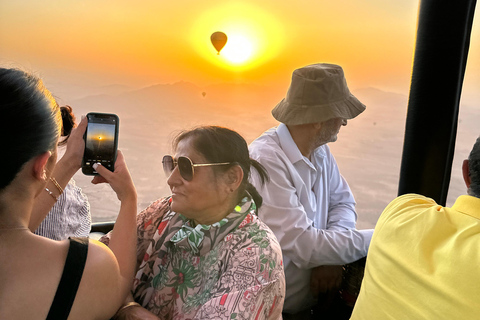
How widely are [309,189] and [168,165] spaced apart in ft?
3.26

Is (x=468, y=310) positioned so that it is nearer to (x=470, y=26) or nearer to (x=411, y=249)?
(x=411, y=249)

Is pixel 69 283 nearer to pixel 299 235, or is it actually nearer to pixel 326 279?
pixel 299 235

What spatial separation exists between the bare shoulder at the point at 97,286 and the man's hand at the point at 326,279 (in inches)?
54.5

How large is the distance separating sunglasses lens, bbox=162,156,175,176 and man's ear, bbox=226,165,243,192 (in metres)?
0.23

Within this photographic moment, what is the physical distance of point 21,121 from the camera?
802 millimetres

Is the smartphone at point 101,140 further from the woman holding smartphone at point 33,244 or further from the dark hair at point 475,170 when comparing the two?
the dark hair at point 475,170

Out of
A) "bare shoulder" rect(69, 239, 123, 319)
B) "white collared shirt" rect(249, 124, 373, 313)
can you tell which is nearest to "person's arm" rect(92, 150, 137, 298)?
"bare shoulder" rect(69, 239, 123, 319)

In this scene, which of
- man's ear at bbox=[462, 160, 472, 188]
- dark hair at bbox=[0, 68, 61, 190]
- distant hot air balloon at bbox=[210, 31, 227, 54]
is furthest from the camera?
distant hot air balloon at bbox=[210, 31, 227, 54]

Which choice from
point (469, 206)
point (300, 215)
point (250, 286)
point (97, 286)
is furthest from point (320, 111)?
point (97, 286)

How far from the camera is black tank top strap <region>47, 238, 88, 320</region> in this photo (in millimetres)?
833

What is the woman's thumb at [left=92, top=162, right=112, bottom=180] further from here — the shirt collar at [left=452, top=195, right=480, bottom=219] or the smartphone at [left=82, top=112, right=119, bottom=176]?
the shirt collar at [left=452, top=195, right=480, bottom=219]

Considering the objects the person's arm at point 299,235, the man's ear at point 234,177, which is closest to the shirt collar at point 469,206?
the man's ear at point 234,177

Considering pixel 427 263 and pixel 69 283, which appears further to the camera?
pixel 427 263

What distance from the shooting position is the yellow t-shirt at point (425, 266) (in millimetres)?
1052
